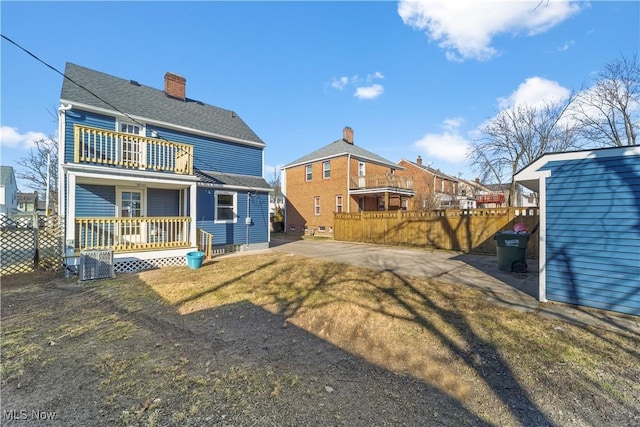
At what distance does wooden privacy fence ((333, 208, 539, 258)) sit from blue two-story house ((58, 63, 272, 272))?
6.96 metres

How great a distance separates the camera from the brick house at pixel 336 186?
2253cm

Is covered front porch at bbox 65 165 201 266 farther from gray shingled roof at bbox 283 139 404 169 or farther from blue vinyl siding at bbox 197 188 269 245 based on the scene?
gray shingled roof at bbox 283 139 404 169

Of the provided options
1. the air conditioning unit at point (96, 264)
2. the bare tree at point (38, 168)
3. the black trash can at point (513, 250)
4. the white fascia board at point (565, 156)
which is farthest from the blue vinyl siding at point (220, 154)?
the bare tree at point (38, 168)

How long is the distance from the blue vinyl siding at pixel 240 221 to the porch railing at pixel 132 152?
189cm

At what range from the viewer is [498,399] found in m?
2.86

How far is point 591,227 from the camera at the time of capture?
17.8 ft

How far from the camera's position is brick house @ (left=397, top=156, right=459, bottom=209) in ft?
93.9

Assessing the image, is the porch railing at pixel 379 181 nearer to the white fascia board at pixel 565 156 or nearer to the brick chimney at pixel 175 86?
the brick chimney at pixel 175 86

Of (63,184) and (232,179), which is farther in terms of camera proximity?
(232,179)

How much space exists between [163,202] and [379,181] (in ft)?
50.7

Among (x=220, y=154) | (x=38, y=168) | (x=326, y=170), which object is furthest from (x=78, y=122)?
(x=38, y=168)

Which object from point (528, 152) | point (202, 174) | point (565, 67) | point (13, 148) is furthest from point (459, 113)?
point (13, 148)

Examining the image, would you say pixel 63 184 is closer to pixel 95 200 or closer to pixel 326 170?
pixel 95 200

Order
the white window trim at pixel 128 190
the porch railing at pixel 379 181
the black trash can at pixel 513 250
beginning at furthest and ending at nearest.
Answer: the porch railing at pixel 379 181 → the white window trim at pixel 128 190 → the black trash can at pixel 513 250
